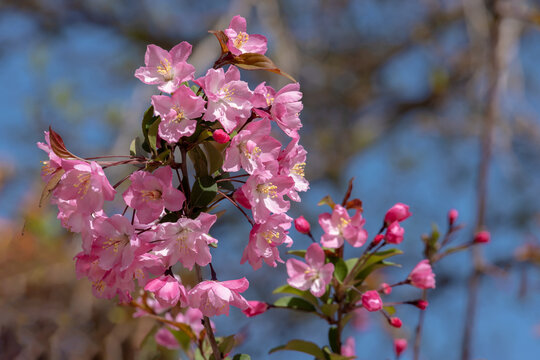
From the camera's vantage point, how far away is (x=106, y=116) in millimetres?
4070

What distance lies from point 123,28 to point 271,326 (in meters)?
2.70

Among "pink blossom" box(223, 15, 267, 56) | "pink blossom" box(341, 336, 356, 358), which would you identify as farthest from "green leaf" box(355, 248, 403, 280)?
"pink blossom" box(223, 15, 267, 56)

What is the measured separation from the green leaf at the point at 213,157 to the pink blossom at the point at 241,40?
0.42 ft

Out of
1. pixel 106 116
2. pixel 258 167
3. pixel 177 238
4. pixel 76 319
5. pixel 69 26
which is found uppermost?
pixel 69 26

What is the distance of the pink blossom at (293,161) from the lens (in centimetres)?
67

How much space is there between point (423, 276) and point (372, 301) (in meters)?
0.17

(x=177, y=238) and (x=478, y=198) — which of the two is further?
(x=478, y=198)

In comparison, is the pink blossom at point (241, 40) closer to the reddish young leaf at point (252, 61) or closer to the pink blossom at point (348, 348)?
the reddish young leaf at point (252, 61)

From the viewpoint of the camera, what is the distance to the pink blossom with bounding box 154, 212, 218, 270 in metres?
0.59

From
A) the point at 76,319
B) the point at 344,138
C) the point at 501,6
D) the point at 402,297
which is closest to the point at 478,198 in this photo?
the point at 501,6

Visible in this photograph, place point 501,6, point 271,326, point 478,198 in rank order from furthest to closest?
1. point 271,326
2. point 501,6
3. point 478,198

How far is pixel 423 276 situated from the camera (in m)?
0.81

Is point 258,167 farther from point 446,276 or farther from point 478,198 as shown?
point 446,276

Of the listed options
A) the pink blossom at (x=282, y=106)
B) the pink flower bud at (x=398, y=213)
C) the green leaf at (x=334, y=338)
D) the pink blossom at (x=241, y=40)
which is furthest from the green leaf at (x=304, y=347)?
the pink blossom at (x=241, y=40)
